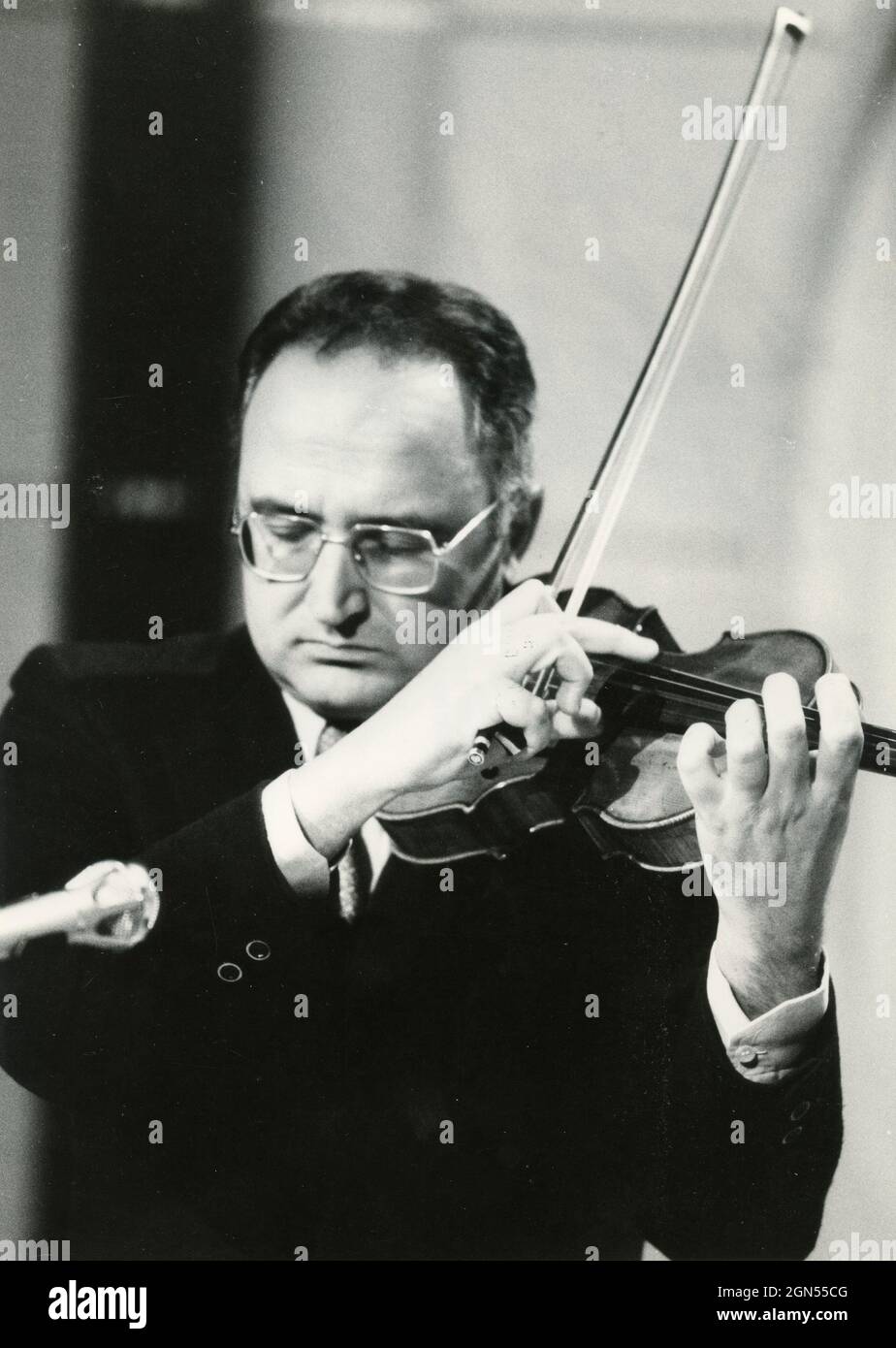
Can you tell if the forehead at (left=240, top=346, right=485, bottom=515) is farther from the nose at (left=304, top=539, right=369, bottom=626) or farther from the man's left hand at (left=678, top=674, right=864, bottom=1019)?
the man's left hand at (left=678, top=674, right=864, bottom=1019)

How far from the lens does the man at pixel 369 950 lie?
1.86 metres

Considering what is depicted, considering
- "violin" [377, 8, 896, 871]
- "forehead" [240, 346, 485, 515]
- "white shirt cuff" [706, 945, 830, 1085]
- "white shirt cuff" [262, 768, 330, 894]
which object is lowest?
"white shirt cuff" [706, 945, 830, 1085]

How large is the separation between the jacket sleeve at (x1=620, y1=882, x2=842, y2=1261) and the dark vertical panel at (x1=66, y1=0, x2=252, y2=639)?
0.96m

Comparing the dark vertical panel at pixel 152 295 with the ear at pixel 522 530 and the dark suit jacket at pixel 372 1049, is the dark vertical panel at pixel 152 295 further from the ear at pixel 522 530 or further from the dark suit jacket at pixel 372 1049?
the ear at pixel 522 530

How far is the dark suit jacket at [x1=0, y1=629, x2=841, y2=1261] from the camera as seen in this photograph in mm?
1907

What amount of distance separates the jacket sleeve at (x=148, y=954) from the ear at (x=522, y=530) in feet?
1.67

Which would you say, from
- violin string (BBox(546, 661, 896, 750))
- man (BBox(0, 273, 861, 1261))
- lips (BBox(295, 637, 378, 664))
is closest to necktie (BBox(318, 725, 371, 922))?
man (BBox(0, 273, 861, 1261))

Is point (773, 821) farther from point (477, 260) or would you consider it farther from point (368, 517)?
point (477, 260)

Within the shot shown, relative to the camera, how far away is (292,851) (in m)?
1.88

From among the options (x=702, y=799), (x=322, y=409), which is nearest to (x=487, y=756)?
(x=702, y=799)

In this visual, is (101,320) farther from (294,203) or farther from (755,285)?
(755,285)

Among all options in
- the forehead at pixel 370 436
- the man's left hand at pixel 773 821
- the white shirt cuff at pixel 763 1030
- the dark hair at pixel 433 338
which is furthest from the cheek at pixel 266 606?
the white shirt cuff at pixel 763 1030

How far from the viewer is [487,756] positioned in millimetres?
1772

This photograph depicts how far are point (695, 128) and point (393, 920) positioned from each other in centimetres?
130
